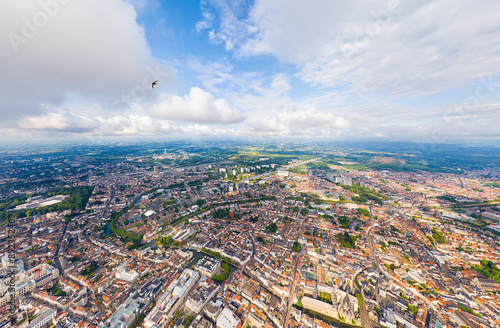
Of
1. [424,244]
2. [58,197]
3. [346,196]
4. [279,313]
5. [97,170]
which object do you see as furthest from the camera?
[97,170]

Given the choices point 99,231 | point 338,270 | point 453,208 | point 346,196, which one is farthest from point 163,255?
point 453,208

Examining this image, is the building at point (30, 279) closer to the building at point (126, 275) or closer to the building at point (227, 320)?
the building at point (126, 275)

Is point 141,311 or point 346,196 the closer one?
point 141,311

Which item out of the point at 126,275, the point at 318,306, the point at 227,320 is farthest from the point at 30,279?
the point at 318,306

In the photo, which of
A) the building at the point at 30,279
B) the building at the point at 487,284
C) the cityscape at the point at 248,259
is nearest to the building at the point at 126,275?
the cityscape at the point at 248,259

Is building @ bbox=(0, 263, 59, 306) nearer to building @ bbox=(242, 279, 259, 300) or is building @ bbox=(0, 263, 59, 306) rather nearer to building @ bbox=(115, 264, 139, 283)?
building @ bbox=(115, 264, 139, 283)

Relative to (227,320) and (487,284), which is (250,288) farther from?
(487,284)

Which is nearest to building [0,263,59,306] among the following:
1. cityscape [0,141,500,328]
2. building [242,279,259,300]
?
cityscape [0,141,500,328]

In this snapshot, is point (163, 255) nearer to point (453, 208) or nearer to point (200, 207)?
point (200, 207)
